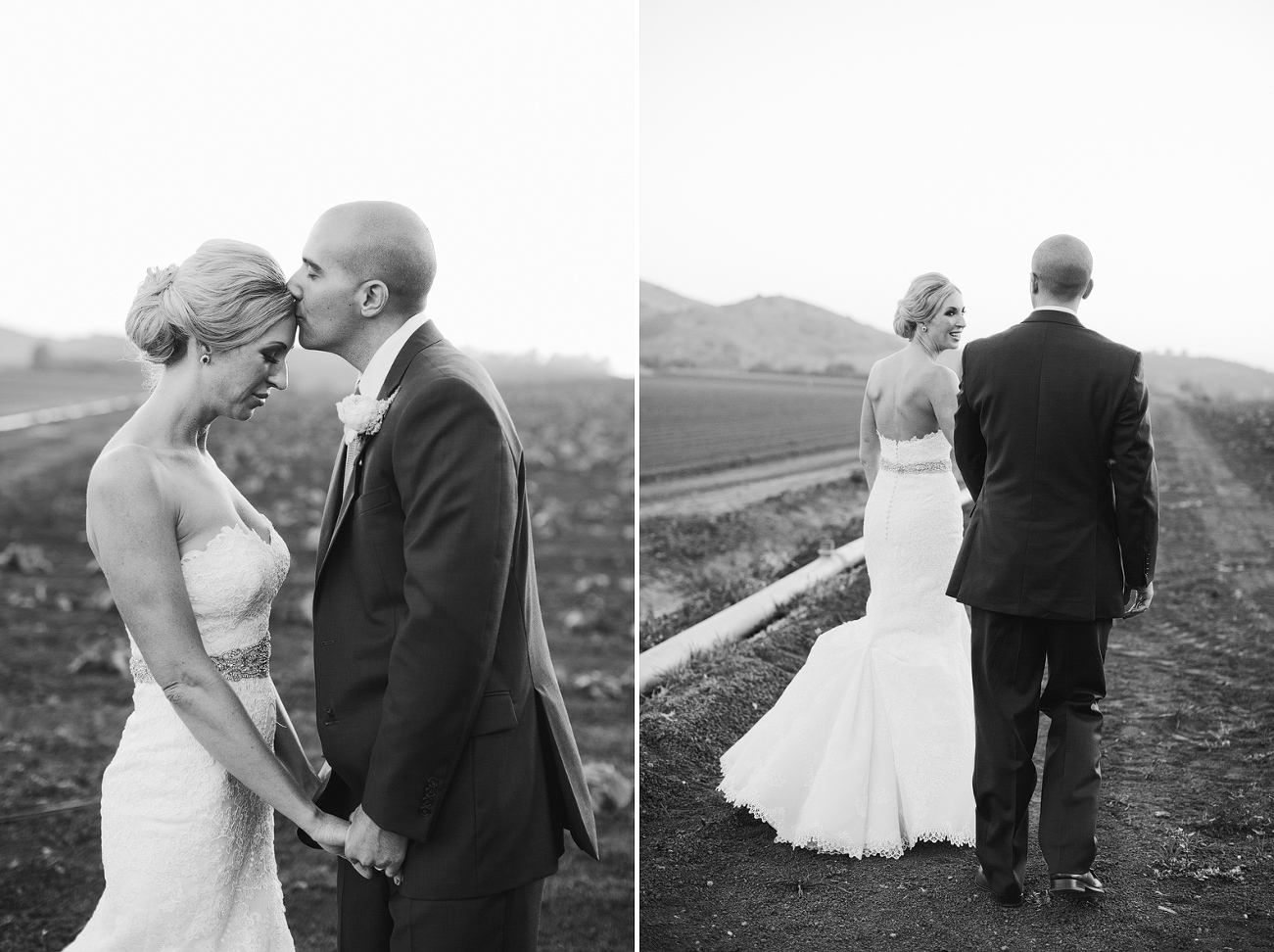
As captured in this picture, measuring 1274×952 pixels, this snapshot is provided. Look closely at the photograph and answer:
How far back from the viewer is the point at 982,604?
2.85 metres

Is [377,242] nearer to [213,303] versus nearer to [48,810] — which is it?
[213,303]

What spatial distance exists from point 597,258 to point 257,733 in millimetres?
3564

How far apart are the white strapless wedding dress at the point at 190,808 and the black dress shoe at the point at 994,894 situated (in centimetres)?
182

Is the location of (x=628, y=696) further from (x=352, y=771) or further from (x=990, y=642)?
(x=352, y=771)

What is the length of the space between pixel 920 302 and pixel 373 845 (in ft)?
6.90

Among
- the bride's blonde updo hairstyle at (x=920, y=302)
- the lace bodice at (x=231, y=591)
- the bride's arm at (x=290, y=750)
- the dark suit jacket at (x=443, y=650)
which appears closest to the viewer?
the dark suit jacket at (x=443, y=650)

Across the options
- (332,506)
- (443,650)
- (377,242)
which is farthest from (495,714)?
(377,242)

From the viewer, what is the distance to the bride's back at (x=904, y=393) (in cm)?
311

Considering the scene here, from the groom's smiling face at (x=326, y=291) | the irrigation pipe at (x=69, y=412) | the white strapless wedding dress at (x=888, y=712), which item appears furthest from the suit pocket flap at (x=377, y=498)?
the irrigation pipe at (x=69, y=412)

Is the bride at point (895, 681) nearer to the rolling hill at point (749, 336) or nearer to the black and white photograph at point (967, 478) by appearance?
the black and white photograph at point (967, 478)

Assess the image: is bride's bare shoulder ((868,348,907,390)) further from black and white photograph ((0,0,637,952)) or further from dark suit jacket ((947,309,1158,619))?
black and white photograph ((0,0,637,952))

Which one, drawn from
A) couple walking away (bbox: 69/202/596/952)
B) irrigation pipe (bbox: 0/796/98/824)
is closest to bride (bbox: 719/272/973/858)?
couple walking away (bbox: 69/202/596/952)

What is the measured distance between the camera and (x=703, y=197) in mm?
3488

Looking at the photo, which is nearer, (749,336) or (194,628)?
(194,628)
